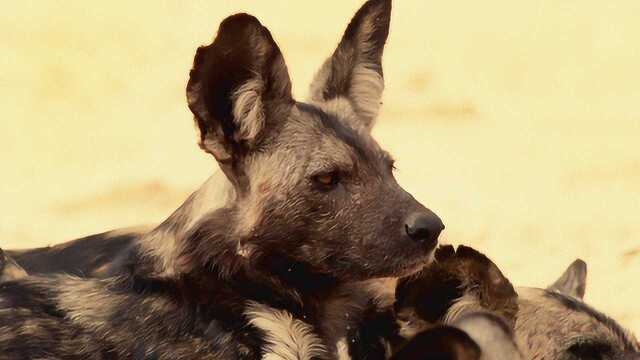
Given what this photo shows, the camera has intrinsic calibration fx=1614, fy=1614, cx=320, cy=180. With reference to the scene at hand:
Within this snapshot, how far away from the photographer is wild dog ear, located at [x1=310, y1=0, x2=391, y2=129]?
4438 millimetres

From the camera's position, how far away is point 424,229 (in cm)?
395

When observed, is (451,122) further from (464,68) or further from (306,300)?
(306,300)

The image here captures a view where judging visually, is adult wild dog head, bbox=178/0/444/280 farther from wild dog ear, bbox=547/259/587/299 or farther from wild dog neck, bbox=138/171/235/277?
wild dog ear, bbox=547/259/587/299

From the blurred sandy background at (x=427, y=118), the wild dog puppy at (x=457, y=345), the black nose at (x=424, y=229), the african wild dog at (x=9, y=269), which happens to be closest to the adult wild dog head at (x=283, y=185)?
the black nose at (x=424, y=229)

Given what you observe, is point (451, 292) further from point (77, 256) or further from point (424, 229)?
point (77, 256)

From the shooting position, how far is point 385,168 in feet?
13.6

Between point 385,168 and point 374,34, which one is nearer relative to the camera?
point 385,168

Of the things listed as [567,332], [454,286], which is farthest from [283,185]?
[567,332]

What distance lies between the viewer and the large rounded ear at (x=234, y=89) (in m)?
3.99

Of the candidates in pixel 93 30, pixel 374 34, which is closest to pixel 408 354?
pixel 374 34

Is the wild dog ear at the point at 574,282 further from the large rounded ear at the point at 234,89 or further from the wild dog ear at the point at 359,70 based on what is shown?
the large rounded ear at the point at 234,89

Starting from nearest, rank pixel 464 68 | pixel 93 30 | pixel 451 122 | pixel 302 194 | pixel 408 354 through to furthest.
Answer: pixel 408 354 < pixel 302 194 < pixel 451 122 < pixel 464 68 < pixel 93 30

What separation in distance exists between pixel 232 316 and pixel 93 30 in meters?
5.94

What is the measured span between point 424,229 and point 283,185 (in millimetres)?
372
